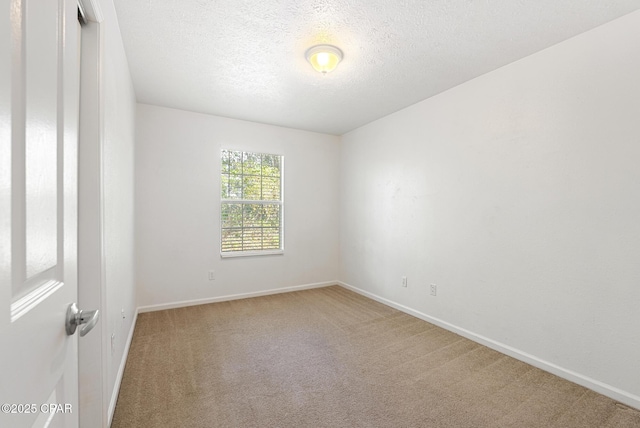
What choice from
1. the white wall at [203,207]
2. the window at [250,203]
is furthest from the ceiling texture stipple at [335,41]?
the window at [250,203]

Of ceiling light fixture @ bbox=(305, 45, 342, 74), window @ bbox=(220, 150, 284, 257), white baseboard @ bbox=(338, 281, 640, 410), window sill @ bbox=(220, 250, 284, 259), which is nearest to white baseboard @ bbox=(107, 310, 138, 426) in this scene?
window sill @ bbox=(220, 250, 284, 259)

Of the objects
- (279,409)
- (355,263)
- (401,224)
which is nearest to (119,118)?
(279,409)

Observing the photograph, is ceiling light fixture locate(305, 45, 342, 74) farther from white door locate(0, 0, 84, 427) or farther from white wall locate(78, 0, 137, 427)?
white door locate(0, 0, 84, 427)

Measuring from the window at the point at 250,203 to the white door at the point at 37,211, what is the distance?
11.2ft

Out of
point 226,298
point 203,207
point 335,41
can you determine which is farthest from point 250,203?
point 335,41

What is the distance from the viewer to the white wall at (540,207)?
6.41ft

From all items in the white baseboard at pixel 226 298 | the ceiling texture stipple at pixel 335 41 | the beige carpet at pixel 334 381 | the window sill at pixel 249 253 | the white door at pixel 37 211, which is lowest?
the beige carpet at pixel 334 381

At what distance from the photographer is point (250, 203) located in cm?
430

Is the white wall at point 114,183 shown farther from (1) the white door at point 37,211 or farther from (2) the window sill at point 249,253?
(2) the window sill at point 249,253

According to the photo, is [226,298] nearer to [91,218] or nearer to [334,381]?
[334,381]

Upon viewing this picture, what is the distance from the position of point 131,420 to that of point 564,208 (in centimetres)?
331

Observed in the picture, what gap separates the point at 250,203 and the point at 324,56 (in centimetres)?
248

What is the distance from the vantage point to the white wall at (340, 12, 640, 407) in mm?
1954

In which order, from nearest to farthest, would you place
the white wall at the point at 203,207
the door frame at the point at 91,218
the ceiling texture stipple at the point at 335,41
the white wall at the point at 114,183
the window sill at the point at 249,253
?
the door frame at the point at 91,218, the white wall at the point at 114,183, the ceiling texture stipple at the point at 335,41, the white wall at the point at 203,207, the window sill at the point at 249,253
